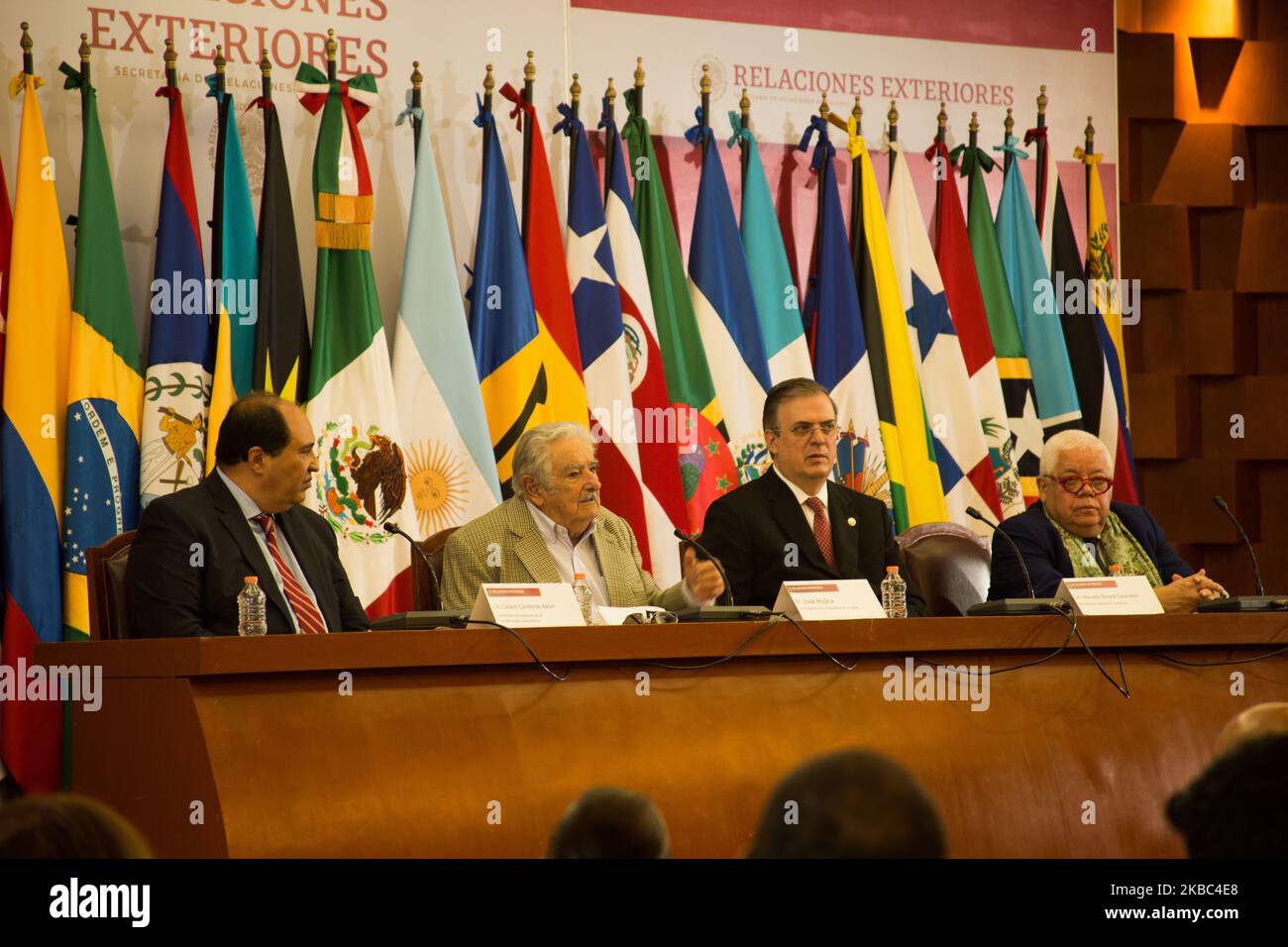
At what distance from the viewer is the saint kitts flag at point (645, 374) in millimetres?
5379

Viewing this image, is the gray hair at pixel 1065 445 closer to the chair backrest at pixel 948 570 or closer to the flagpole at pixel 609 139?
the chair backrest at pixel 948 570

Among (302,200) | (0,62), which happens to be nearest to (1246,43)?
(302,200)

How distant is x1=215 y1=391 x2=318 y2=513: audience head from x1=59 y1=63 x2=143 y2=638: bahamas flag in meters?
1.23

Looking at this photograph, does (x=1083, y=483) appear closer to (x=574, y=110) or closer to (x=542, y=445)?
(x=542, y=445)

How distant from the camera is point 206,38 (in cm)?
523

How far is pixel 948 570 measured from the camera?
4.39m

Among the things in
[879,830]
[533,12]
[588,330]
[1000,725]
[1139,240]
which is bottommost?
[1000,725]

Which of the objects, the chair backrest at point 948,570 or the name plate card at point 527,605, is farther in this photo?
the chair backrest at point 948,570

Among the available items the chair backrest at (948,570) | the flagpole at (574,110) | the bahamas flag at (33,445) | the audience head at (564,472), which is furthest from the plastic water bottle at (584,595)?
the flagpole at (574,110)

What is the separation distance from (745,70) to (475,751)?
3.88m

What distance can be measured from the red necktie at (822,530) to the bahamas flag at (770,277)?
1301mm

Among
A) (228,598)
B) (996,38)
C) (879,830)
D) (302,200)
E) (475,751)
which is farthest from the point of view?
(996,38)
